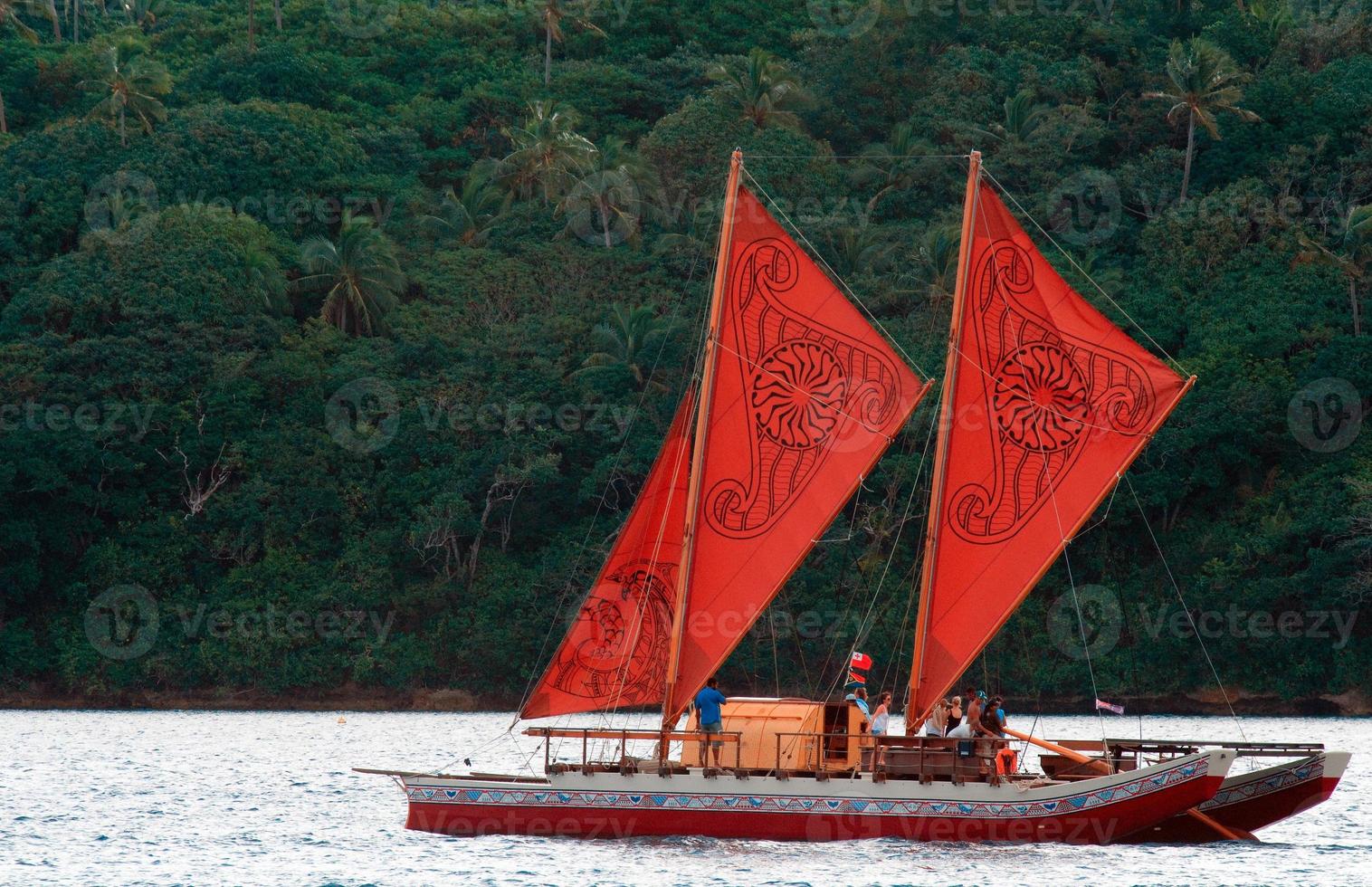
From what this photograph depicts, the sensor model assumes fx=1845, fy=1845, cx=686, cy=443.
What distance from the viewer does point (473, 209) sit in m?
101

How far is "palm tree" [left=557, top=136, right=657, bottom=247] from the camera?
3784 inches

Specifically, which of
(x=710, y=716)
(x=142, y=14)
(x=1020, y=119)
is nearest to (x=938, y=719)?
(x=710, y=716)

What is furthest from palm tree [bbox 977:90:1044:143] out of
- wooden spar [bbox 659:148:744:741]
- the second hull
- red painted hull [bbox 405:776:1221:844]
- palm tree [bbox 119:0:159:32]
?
the second hull

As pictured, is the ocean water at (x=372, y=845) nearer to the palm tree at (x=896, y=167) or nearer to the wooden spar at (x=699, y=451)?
the wooden spar at (x=699, y=451)

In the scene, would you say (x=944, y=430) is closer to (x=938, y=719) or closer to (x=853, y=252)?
(x=938, y=719)

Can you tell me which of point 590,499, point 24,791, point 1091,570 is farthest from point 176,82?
point 24,791

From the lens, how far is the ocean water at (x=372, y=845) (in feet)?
102

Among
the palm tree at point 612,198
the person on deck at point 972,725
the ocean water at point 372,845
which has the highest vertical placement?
the palm tree at point 612,198

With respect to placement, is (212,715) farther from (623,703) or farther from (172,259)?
(623,703)

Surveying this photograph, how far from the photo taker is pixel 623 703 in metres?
34.1

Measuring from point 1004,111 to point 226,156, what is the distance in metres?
42.0

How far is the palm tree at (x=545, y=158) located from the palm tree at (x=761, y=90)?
8496 mm

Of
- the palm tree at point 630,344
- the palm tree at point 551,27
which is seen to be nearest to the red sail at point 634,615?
the palm tree at point 630,344

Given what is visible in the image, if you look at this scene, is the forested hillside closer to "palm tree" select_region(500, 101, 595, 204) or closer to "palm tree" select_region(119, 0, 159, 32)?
"palm tree" select_region(500, 101, 595, 204)
